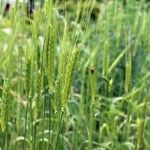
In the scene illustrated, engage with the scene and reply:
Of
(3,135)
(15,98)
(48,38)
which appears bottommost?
(15,98)

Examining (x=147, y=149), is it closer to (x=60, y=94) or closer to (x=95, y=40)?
(x=60, y=94)

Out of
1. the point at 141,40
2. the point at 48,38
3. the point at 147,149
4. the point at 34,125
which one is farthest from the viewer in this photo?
the point at 141,40

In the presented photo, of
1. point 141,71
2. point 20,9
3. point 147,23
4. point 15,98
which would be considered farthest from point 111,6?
point 20,9

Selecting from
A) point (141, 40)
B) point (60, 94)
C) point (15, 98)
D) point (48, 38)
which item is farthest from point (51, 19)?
point (141, 40)

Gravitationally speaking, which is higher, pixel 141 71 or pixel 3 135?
pixel 3 135

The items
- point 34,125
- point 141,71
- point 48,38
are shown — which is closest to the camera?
point 48,38

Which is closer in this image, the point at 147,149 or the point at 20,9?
the point at 20,9

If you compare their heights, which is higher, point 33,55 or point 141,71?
point 33,55

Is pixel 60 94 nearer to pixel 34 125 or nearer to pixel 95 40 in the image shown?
pixel 34 125

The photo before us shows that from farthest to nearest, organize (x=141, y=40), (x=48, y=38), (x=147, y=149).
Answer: (x=141, y=40) → (x=147, y=149) → (x=48, y=38)
